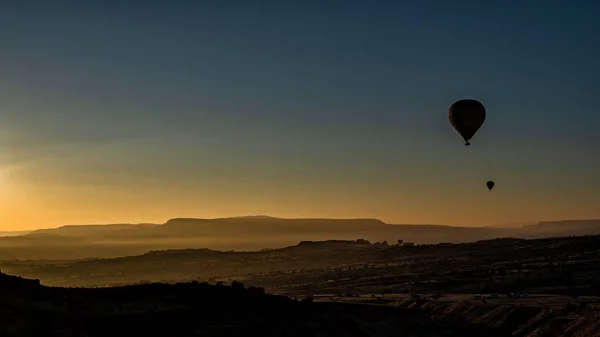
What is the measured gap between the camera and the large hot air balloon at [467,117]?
6600cm

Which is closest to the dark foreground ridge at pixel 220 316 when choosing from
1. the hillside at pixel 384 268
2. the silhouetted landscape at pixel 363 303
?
the silhouetted landscape at pixel 363 303

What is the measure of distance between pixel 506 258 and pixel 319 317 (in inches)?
2777

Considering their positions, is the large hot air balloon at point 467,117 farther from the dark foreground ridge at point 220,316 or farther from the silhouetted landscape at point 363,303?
the dark foreground ridge at point 220,316

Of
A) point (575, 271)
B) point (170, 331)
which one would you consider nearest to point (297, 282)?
point (575, 271)

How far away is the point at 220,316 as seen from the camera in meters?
36.7

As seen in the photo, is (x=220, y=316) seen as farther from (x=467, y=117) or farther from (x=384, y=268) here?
(x=384, y=268)

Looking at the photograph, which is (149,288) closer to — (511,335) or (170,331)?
(170,331)

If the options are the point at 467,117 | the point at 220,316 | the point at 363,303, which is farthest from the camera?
the point at 467,117

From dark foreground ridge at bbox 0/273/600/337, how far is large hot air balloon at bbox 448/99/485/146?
20.2 m

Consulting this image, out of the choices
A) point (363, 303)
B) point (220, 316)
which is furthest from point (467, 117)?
point (220, 316)

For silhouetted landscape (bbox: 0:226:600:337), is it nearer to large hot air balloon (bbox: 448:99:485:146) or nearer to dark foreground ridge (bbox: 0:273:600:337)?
dark foreground ridge (bbox: 0:273:600:337)

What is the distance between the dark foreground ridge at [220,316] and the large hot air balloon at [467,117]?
20.2 metres

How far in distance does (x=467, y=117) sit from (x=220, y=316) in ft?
120

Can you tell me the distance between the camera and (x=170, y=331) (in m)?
33.2
